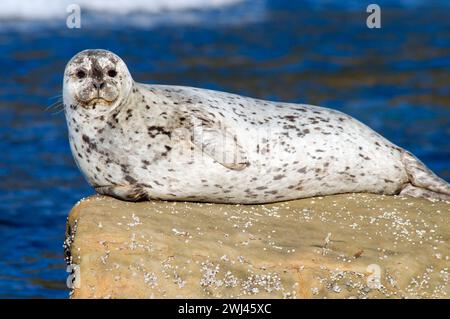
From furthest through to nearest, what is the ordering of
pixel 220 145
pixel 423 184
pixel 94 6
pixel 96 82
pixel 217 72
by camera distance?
pixel 94 6 → pixel 217 72 → pixel 423 184 → pixel 220 145 → pixel 96 82

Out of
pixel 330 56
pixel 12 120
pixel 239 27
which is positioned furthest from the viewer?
pixel 239 27

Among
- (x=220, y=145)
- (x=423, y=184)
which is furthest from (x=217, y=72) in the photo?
(x=220, y=145)

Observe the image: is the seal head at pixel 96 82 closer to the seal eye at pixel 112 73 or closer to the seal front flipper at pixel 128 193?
the seal eye at pixel 112 73

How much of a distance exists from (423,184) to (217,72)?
323 inches

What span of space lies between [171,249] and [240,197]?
1.01m

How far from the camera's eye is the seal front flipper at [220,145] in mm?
6867

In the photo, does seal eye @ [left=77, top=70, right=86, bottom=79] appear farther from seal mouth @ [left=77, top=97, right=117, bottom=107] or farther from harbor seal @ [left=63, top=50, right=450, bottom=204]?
seal mouth @ [left=77, top=97, right=117, bottom=107]

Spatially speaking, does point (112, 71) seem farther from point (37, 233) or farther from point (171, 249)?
point (37, 233)

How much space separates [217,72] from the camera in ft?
51.1

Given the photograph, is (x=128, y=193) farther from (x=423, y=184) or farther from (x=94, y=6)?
(x=94, y=6)

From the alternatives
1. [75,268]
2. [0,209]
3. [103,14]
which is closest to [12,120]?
[0,209]

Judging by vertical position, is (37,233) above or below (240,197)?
below

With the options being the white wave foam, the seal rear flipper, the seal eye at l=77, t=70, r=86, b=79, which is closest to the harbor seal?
the seal eye at l=77, t=70, r=86, b=79

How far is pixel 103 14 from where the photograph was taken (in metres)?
19.5
